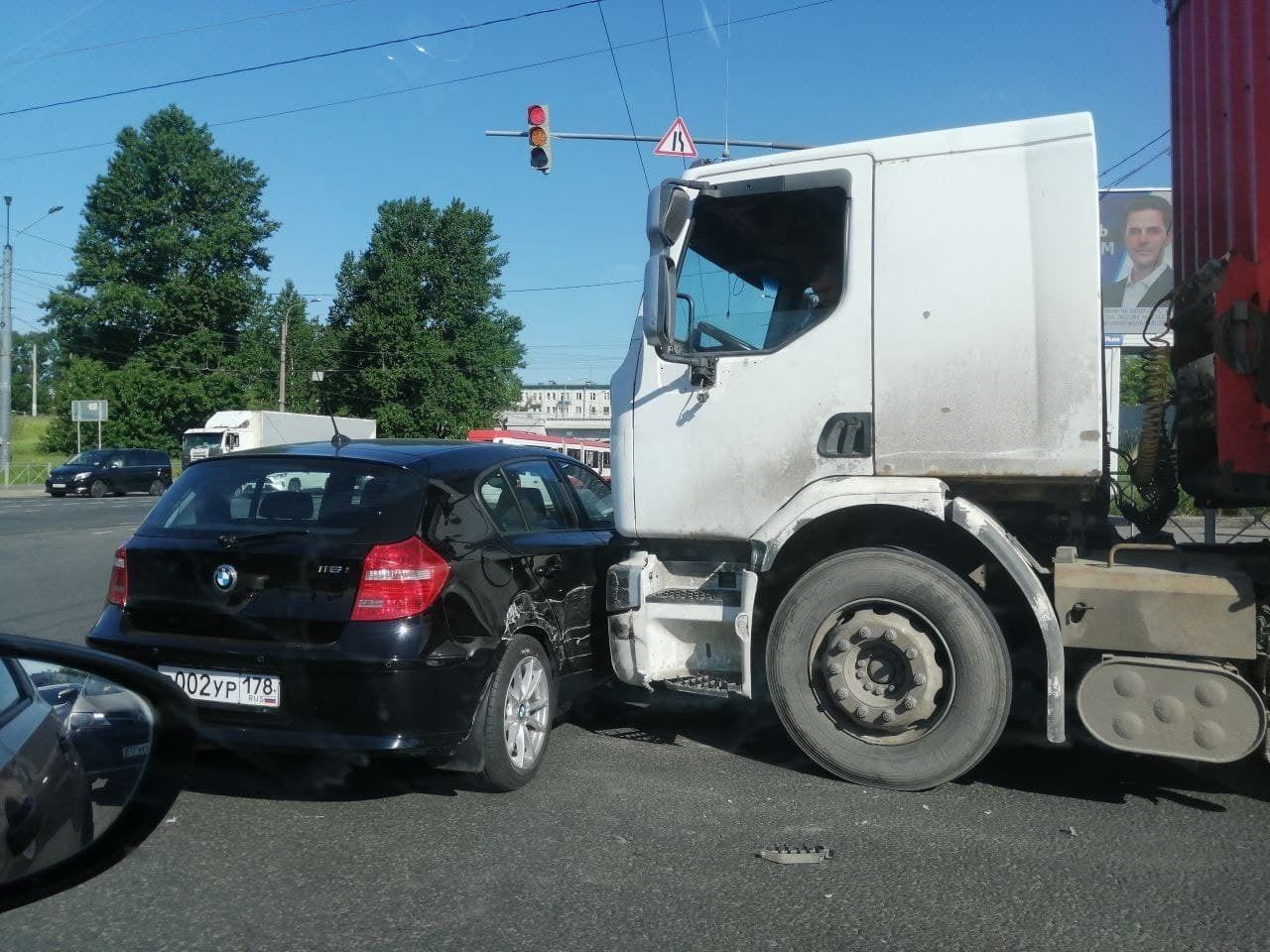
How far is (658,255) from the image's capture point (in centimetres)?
487

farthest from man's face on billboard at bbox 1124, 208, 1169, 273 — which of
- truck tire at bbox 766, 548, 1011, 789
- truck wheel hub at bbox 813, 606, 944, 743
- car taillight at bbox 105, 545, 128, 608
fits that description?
car taillight at bbox 105, 545, 128, 608

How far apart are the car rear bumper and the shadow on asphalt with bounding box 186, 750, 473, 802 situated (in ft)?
1.14

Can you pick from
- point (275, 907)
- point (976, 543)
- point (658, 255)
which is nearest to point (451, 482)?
point (658, 255)

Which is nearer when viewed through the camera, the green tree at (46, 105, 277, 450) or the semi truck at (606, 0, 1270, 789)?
the semi truck at (606, 0, 1270, 789)

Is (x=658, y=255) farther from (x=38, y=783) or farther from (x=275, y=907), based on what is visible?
(x=38, y=783)

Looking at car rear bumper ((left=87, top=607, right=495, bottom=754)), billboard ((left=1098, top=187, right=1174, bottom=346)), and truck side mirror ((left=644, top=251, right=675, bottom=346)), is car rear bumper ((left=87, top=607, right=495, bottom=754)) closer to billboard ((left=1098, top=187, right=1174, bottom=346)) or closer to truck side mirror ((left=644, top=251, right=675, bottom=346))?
truck side mirror ((left=644, top=251, right=675, bottom=346))

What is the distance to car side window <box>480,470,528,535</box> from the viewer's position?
5.09 metres

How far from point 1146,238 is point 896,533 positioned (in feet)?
17.9

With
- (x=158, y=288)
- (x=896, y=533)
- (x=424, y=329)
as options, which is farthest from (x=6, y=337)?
(x=896, y=533)

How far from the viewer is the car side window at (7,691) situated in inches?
78.9

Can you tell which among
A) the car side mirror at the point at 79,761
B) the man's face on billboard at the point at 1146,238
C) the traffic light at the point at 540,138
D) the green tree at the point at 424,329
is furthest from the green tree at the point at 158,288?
the car side mirror at the point at 79,761

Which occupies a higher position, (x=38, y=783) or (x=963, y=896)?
(x=38, y=783)

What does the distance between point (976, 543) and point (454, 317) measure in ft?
195

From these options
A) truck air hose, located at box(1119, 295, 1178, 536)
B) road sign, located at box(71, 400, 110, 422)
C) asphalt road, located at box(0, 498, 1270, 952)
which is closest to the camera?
asphalt road, located at box(0, 498, 1270, 952)
